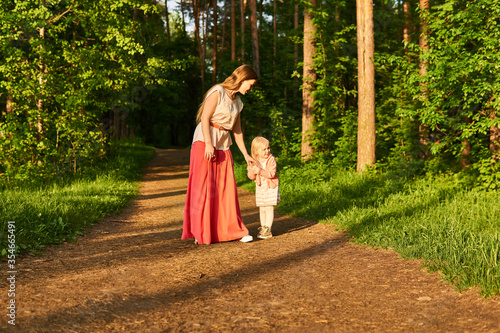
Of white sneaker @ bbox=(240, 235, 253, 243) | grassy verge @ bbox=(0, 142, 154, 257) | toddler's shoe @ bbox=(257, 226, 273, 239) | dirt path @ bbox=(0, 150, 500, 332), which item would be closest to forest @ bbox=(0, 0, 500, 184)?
grassy verge @ bbox=(0, 142, 154, 257)

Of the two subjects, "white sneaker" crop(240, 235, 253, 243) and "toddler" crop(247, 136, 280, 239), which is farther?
"toddler" crop(247, 136, 280, 239)

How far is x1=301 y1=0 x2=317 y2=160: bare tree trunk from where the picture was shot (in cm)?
1208

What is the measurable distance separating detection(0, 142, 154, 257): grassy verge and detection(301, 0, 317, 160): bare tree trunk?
16.8 ft

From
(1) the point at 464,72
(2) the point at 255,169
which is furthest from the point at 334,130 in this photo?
(2) the point at 255,169

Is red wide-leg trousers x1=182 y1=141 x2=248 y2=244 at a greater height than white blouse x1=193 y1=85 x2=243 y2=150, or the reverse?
white blouse x1=193 y1=85 x2=243 y2=150

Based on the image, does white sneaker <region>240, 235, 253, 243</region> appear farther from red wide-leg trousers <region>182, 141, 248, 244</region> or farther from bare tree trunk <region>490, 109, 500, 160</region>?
bare tree trunk <region>490, 109, 500, 160</region>

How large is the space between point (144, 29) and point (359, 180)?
826cm

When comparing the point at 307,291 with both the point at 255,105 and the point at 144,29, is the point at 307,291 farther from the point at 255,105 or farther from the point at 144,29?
the point at 255,105

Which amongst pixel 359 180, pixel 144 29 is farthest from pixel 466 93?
pixel 144 29

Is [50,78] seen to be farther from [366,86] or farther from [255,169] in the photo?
[366,86]

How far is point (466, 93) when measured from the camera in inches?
283

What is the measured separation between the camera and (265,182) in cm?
575

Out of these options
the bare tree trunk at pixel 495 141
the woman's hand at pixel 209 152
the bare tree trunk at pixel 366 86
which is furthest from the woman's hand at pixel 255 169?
the bare tree trunk at pixel 366 86

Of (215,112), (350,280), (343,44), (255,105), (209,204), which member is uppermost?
(343,44)
